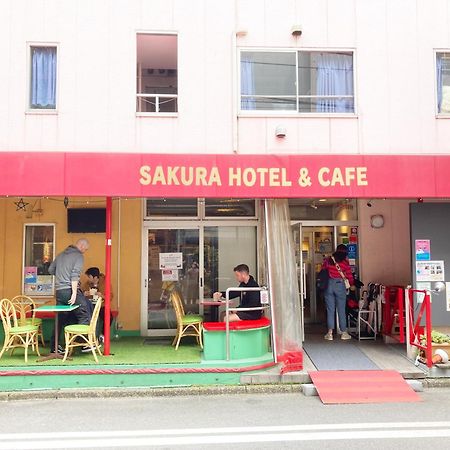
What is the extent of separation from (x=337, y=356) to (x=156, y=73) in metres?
6.80

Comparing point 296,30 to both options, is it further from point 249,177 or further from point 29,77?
point 29,77

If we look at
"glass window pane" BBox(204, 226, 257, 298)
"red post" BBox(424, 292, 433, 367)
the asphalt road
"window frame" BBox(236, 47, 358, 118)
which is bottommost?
the asphalt road

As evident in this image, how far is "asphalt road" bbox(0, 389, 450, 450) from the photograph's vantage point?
200 inches

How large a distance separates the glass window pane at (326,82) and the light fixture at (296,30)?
0.35m

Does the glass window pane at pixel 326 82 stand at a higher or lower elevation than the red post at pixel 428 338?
higher

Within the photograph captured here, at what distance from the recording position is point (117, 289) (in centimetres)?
977

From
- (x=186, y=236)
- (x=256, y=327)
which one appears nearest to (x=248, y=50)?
(x=186, y=236)

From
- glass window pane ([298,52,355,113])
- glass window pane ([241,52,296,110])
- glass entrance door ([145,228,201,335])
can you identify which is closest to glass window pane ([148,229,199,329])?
glass entrance door ([145,228,201,335])

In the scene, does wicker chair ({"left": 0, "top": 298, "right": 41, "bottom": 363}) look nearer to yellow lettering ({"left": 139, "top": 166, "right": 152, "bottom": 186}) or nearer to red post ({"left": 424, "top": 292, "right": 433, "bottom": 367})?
yellow lettering ({"left": 139, "top": 166, "right": 152, "bottom": 186})

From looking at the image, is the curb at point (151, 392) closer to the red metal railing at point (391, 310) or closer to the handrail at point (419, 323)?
the handrail at point (419, 323)

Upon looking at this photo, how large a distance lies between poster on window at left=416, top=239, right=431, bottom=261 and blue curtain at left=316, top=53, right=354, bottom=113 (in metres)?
2.80

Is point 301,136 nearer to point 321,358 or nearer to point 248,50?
point 248,50

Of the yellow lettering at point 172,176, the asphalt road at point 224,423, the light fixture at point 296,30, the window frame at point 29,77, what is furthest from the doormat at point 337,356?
the window frame at point 29,77

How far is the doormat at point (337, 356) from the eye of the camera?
25.0 ft
